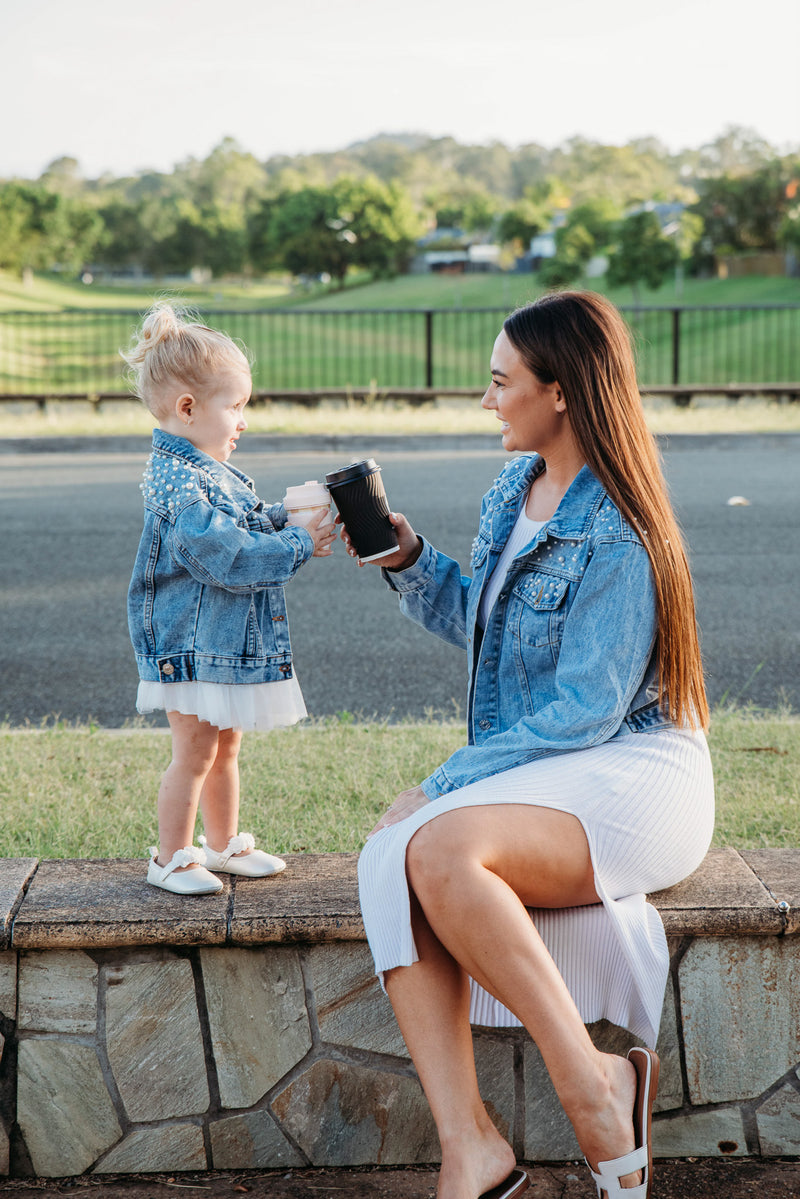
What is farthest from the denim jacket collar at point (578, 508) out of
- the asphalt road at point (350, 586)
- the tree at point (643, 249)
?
the tree at point (643, 249)

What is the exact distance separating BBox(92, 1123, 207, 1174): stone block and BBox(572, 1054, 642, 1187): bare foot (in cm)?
76

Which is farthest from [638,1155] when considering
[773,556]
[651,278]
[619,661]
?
[651,278]

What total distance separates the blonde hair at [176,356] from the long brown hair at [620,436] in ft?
1.89

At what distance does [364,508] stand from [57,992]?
1.07 m

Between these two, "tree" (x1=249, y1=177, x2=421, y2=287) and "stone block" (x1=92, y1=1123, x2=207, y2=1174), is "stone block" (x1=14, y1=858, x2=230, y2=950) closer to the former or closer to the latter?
"stone block" (x1=92, y1=1123, x2=207, y2=1174)

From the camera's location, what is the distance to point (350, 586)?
6480 millimetres

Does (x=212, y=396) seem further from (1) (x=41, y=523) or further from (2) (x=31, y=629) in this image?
(1) (x=41, y=523)

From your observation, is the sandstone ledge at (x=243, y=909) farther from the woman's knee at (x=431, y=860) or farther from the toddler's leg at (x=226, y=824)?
the woman's knee at (x=431, y=860)

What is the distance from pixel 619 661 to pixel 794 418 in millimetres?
11339

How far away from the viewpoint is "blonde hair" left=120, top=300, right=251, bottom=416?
232cm

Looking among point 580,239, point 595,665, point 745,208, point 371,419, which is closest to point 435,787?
point 595,665

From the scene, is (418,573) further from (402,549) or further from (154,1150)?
(154,1150)

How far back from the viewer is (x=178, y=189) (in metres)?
142

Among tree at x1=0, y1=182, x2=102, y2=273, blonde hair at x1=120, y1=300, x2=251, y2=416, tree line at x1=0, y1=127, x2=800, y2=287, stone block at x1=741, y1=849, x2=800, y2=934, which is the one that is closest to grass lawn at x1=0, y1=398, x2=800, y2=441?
blonde hair at x1=120, y1=300, x2=251, y2=416
